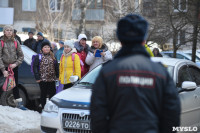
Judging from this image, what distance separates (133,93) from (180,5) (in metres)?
13.1

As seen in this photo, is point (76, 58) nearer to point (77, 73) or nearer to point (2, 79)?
point (77, 73)

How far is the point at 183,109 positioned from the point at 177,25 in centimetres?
961

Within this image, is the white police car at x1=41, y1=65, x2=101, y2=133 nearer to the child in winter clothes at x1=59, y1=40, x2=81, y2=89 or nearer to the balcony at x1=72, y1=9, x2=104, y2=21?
the child in winter clothes at x1=59, y1=40, x2=81, y2=89

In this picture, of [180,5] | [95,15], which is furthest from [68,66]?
Answer: [95,15]

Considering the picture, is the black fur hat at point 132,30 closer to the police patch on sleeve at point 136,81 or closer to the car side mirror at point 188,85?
the police patch on sleeve at point 136,81

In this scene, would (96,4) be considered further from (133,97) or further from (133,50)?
(133,97)

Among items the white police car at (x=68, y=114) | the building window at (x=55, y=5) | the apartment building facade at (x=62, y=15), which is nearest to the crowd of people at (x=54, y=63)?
the white police car at (x=68, y=114)

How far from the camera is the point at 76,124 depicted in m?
6.49

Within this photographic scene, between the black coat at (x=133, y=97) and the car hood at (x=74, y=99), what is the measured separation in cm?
307

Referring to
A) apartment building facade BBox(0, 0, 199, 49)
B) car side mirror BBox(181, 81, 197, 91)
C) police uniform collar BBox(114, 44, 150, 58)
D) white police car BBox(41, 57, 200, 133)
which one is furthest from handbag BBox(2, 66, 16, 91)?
apartment building facade BBox(0, 0, 199, 49)

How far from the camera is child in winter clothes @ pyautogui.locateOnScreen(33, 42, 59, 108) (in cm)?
948

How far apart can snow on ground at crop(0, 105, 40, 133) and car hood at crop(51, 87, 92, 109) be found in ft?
4.96

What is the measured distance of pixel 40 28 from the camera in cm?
3438

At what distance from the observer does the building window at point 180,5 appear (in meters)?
15.2
